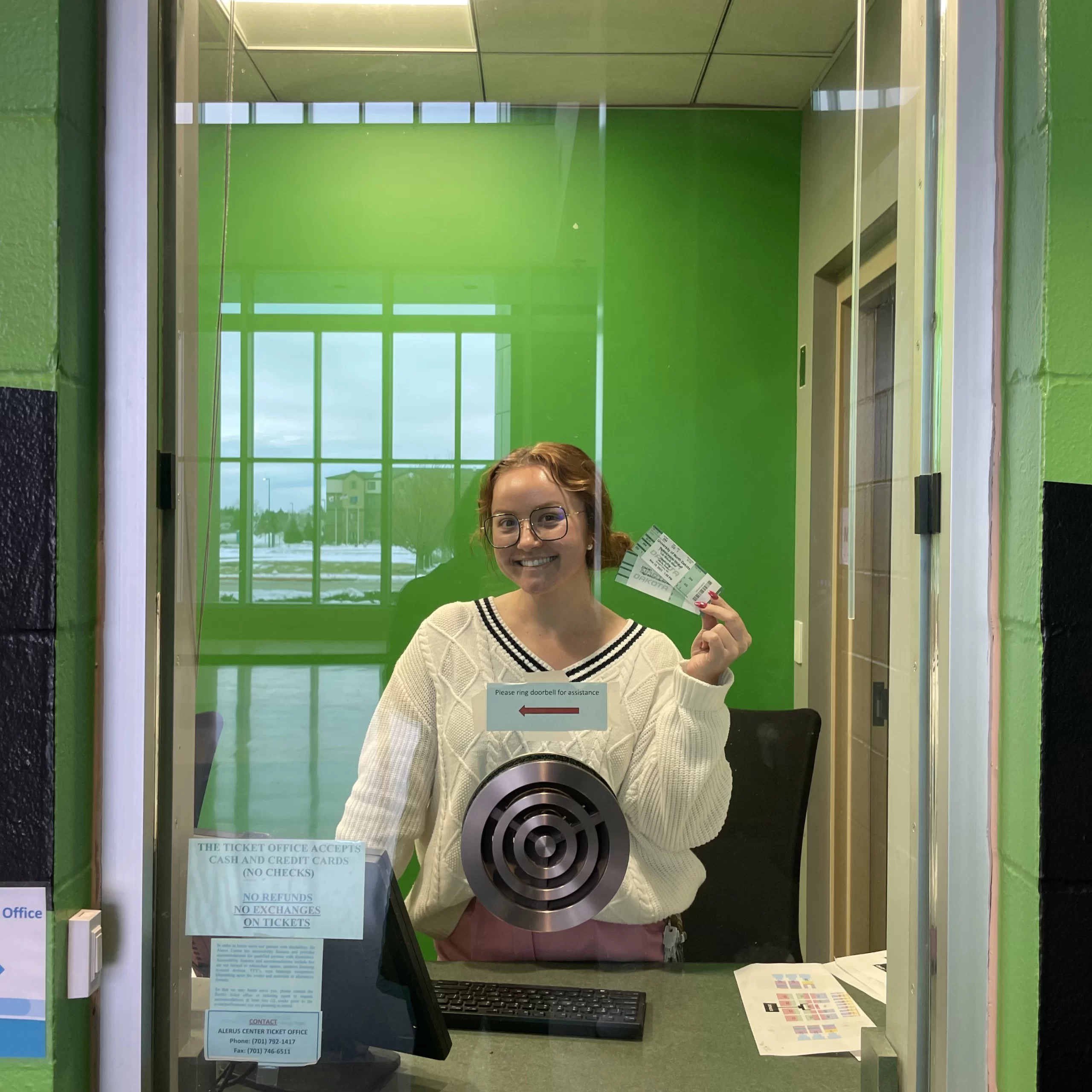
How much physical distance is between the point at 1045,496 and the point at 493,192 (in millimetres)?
697

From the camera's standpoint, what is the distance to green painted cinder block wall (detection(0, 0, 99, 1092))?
38.1 inches

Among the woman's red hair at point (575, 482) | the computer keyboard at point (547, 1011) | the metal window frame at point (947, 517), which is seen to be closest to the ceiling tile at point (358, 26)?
the metal window frame at point (947, 517)

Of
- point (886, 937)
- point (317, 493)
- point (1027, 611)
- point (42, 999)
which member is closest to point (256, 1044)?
point (42, 999)

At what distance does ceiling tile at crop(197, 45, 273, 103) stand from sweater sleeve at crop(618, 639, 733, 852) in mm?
826

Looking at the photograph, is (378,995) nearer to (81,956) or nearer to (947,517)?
(81,956)

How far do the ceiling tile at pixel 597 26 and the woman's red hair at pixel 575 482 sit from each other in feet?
1.52

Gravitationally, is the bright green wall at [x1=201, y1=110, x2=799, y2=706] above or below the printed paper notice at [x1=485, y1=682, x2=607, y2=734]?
above

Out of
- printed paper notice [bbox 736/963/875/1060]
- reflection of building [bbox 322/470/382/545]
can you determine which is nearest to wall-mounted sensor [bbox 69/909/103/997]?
reflection of building [bbox 322/470/382/545]

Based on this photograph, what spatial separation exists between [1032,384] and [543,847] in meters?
0.75

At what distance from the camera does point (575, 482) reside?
3.80 feet

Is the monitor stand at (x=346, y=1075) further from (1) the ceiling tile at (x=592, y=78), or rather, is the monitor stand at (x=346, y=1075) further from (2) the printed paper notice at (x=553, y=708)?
(1) the ceiling tile at (x=592, y=78)

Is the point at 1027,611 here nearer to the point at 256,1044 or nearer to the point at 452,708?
the point at 452,708

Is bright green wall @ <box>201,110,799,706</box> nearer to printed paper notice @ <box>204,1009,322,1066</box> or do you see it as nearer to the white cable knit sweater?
the white cable knit sweater

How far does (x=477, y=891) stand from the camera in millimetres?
1165
